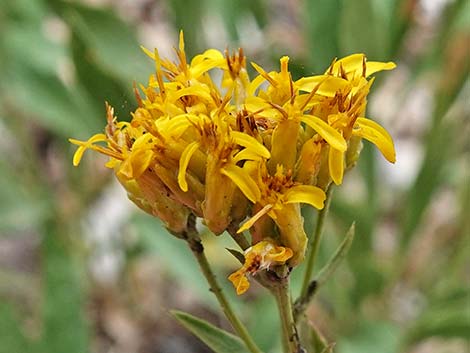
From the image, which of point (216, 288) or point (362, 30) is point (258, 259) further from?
point (362, 30)

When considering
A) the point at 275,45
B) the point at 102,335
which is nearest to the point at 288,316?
the point at 275,45

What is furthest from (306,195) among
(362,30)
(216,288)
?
(362,30)

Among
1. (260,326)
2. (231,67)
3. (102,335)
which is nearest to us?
(231,67)

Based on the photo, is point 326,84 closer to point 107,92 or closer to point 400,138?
point 107,92

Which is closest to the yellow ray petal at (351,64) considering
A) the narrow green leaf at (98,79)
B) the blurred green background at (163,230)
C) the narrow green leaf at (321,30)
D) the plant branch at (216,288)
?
the plant branch at (216,288)

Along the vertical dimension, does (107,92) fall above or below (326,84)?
above

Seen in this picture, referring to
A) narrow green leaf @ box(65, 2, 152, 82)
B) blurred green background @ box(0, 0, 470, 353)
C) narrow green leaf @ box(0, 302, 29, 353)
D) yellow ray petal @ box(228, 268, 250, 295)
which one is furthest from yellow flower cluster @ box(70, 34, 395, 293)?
narrow green leaf @ box(65, 2, 152, 82)

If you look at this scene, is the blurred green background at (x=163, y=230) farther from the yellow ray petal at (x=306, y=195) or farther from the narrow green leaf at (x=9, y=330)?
the yellow ray petal at (x=306, y=195)
